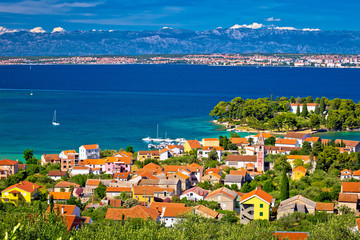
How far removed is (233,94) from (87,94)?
1890 centimetres

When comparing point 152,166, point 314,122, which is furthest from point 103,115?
point 152,166

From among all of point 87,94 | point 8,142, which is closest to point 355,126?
point 8,142

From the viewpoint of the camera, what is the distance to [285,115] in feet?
129

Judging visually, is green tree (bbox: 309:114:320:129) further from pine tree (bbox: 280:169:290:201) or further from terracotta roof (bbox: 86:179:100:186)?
terracotta roof (bbox: 86:179:100:186)

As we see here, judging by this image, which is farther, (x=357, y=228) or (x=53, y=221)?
(x=357, y=228)

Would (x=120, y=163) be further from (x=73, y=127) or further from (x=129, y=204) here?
(x=73, y=127)

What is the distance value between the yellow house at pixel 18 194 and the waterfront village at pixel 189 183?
37 mm

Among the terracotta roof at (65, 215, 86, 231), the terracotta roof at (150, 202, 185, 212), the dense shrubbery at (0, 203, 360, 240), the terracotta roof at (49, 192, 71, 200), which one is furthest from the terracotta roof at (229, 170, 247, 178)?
the terracotta roof at (65, 215, 86, 231)

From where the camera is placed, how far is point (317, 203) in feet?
60.2

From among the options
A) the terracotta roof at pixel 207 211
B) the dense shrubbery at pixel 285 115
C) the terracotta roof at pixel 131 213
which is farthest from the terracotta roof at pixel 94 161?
the dense shrubbery at pixel 285 115

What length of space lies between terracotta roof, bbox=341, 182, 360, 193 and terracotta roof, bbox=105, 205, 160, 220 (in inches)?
294

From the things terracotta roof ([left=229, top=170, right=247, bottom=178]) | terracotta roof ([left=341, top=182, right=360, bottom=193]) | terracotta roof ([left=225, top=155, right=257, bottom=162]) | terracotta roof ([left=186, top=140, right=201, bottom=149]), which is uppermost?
terracotta roof ([left=186, top=140, right=201, bottom=149])

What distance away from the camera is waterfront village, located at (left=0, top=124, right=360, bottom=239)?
17.5 metres

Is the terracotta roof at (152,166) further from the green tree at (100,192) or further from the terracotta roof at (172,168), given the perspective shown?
the green tree at (100,192)
